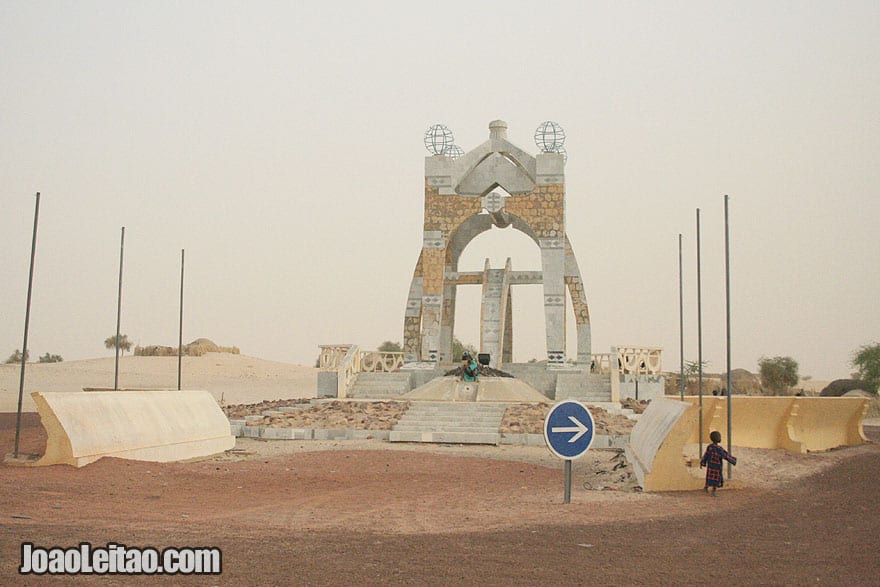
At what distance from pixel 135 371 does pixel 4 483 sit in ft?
162

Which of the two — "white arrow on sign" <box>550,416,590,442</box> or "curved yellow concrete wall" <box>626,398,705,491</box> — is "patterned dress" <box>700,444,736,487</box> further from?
"white arrow on sign" <box>550,416,590,442</box>

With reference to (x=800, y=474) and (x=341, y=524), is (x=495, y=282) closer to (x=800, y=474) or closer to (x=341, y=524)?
(x=800, y=474)

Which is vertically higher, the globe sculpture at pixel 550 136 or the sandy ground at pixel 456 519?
the globe sculpture at pixel 550 136

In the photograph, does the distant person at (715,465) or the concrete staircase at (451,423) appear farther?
the concrete staircase at (451,423)

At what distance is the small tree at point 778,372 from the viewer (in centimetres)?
5372

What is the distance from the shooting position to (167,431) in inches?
646

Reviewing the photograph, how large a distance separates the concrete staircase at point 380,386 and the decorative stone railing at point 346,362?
0.28m

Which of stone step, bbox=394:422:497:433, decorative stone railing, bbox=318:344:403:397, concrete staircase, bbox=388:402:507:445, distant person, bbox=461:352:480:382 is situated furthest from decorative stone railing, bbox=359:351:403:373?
stone step, bbox=394:422:497:433

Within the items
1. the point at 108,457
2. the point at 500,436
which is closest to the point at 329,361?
the point at 500,436

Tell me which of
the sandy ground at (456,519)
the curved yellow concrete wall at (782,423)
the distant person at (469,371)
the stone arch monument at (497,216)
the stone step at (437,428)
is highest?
the stone arch monument at (497,216)

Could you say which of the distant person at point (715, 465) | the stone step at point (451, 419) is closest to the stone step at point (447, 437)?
the stone step at point (451, 419)

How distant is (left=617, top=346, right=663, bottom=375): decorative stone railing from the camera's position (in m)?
32.8

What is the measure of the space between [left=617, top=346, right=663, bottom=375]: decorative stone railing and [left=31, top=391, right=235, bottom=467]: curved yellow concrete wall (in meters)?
17.6

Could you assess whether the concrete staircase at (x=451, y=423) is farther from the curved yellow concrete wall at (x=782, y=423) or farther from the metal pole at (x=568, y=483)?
the metal pole at (x=568, y=483)
